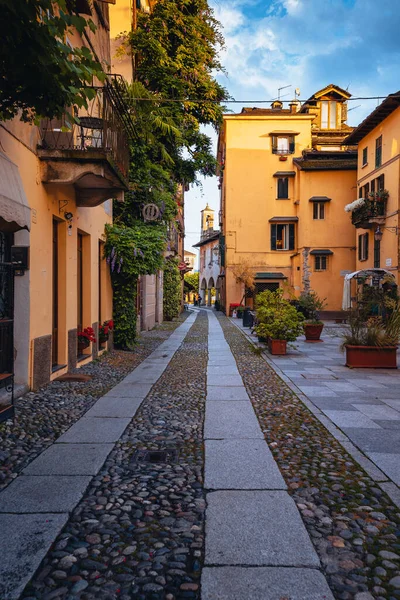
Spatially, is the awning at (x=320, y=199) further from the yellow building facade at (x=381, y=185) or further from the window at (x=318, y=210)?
the yellow building facade at (x=381, y=185)

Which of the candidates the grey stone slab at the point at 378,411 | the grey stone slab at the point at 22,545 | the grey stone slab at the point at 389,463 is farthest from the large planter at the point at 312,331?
the grey stone slab at the point at 22,545

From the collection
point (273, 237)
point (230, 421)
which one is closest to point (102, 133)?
point (230, 421)

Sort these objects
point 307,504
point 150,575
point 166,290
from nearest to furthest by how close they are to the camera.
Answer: point 150,575, point 307,504, point 166,290

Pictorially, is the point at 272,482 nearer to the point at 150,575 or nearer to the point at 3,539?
the point at 150,575

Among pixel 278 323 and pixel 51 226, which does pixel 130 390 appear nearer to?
pixel 51 226

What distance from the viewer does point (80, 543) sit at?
262 cm

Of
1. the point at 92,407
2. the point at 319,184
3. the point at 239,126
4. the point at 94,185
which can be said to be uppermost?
the point at 239,126

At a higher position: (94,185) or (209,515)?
(94,185)

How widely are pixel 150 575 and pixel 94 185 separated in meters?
7.03

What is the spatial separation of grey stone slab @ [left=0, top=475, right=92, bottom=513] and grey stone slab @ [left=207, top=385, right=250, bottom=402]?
3.12 m

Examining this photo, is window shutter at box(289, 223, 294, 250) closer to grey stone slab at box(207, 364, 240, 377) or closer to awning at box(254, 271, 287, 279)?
awning at box(254, 271, 287, 279)

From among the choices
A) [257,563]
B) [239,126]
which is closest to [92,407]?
[257,563]

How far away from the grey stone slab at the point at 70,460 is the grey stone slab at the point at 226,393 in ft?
7.91

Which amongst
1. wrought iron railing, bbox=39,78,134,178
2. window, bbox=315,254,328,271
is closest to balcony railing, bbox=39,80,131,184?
wrought iron railing, bbox=39,78,134,178
